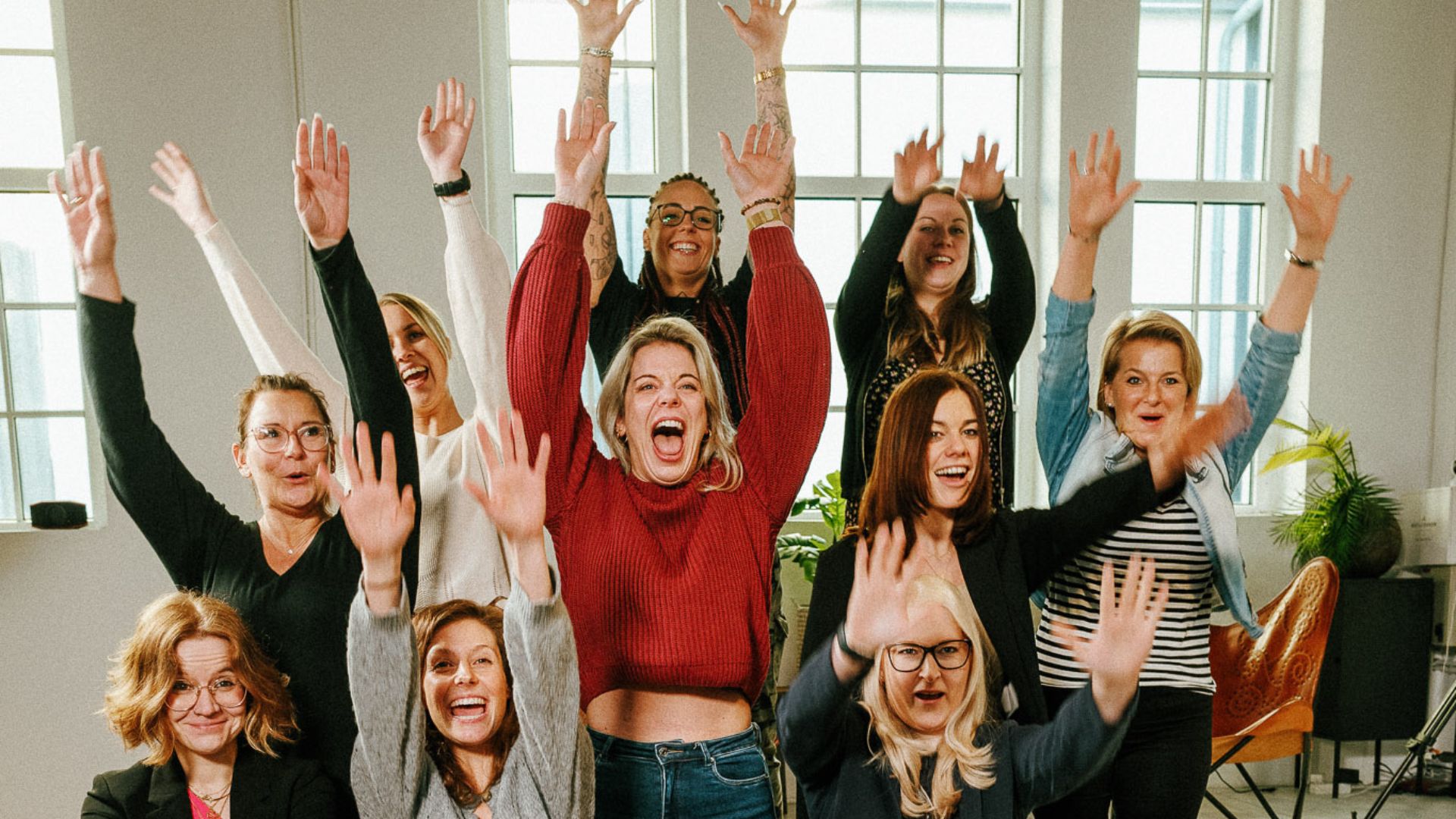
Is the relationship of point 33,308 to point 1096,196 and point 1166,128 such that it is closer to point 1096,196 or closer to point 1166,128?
point 1096,196

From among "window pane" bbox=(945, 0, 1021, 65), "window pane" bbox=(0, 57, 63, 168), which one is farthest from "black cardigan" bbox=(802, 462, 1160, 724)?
"window pane" bbox=(0, 57, 63, 168)

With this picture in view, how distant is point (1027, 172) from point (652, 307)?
9.09 feet

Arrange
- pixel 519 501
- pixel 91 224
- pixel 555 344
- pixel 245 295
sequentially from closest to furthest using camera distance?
pixel 519 501 → pixel 555 344 → pixel 91 224 → pixel 245 295

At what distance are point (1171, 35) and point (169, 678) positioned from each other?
195 inches

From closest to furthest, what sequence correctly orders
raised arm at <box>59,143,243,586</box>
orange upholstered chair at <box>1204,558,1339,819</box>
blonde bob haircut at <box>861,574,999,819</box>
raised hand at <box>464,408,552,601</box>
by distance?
raised hand at <box>464,408,552,601</box>
blonde bob haircut at <box>861,574,999,819</box>
raised arm at <box>59,143,243,586</box>
orange upholstered chair at <box>1204,558,1339,819</box>

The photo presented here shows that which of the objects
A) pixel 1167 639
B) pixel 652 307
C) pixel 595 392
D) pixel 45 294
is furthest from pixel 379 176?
pixel 1167 639

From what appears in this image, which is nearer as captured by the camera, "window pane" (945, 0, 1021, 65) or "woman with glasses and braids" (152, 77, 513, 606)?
"woman with glasses and braids" (152, 77, 513, 606)

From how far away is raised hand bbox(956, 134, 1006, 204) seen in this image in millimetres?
2293

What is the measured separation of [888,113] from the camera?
4.61 m

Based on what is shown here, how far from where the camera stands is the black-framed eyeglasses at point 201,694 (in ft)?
5.96

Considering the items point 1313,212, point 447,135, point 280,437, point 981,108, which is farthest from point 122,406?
point 981,108

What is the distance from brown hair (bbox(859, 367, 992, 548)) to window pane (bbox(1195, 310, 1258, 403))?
334cm

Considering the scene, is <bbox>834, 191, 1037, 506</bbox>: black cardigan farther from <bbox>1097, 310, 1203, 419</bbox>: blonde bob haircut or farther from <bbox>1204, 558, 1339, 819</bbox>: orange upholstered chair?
<bbox>1204, 558, 1339, 819</bbox>: orange upholstered chair

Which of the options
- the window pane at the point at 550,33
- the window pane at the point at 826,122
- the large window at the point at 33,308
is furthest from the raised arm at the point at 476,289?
the large window at the point at 33,308
